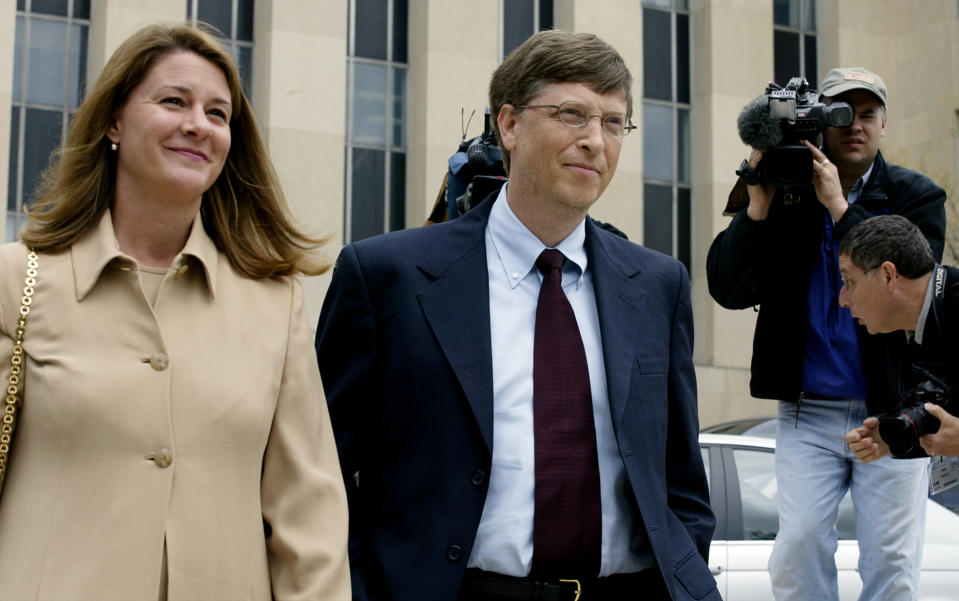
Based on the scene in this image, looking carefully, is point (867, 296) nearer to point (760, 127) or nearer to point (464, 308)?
point (760, 127)

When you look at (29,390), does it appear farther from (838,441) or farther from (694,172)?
(694,172)

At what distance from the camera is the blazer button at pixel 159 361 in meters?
2.88

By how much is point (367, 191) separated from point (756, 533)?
47.2 ft

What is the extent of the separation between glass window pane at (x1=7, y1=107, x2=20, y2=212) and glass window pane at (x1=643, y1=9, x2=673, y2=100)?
1093 cm

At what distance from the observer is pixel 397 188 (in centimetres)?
2086

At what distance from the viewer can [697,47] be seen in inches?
910

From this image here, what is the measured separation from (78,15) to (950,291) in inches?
682

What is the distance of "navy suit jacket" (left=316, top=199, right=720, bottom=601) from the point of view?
308 centimetres

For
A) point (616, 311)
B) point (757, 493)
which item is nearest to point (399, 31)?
point (757, 493)

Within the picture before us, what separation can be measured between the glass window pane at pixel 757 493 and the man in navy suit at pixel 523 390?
11.9 feet

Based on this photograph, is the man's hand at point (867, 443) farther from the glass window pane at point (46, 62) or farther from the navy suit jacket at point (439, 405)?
the glass window pane at point (46, 62)

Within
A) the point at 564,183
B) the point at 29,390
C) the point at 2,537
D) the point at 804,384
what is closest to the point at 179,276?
the point at 29,390

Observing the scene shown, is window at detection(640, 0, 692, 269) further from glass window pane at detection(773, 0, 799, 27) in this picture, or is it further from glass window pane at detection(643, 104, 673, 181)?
glass window pane at detection(773, 0, 799, 27)

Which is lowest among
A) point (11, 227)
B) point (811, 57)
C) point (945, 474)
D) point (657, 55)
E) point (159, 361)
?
point (945, 474)
